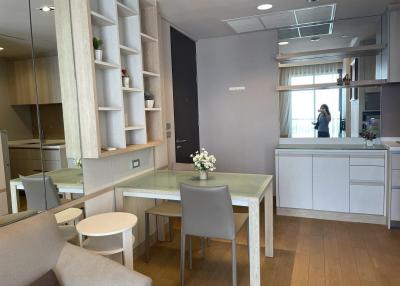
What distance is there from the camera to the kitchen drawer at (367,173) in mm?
3598

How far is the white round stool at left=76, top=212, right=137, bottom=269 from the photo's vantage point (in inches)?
81.4

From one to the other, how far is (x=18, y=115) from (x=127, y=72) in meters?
1.19

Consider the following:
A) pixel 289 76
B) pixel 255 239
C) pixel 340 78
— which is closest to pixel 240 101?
pixel 289 76

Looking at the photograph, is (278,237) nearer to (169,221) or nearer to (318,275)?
(318,275)

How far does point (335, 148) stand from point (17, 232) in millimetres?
3503

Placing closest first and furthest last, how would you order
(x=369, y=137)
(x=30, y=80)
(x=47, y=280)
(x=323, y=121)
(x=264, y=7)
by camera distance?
(x=47, y=280), (x=30, y=80), (x=264, y=7), (x=369, y=137), (x=323, y=121)

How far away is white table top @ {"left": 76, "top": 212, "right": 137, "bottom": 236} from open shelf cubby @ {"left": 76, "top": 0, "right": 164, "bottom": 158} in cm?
48

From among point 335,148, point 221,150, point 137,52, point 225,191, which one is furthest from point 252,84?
point 225,191

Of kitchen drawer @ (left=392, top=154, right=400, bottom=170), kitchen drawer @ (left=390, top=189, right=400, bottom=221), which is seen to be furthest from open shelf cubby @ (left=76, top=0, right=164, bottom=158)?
kitchen drawer @ (left=390, top=189, right=400, bottom=221)

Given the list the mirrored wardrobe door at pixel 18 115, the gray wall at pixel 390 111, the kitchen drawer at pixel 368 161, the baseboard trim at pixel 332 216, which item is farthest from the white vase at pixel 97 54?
the gray wall at pixel 390 111

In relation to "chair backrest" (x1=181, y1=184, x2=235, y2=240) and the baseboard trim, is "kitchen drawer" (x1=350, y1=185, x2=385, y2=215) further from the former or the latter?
"chair backrest" (x1=181, y1=184, x2=235, y2=240)

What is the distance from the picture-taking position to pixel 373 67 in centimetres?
398

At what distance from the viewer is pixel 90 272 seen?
1.62 m

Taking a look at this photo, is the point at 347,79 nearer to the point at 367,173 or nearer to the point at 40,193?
the point at 367,173
